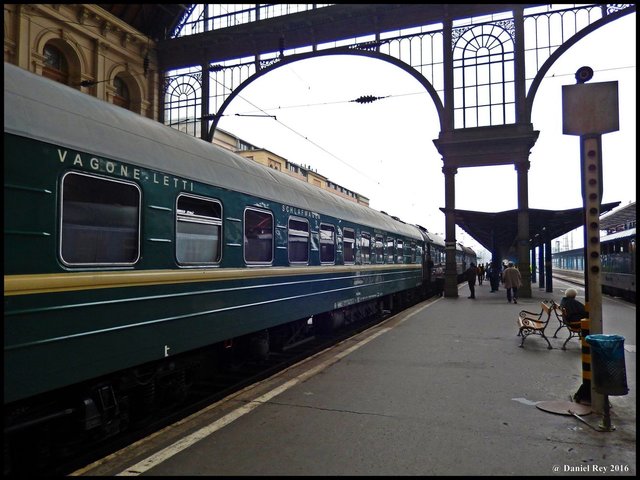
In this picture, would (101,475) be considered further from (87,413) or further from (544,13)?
(544,13)

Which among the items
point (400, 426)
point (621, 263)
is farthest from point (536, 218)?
point (400, 426)

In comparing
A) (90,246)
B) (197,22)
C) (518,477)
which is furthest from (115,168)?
(197,22)

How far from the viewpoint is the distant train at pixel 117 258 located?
3.43m

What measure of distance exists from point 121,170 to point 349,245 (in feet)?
22.7

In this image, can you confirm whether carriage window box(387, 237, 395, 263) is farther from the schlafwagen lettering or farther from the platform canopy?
the schlafwagen lettering

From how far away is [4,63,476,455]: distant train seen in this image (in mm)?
3428

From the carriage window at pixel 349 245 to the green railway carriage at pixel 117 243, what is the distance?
311cm

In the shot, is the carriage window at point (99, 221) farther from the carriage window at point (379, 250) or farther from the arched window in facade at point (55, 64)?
the arched window in facade at point (55, 64)

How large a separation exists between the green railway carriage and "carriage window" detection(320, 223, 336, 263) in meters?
1.72

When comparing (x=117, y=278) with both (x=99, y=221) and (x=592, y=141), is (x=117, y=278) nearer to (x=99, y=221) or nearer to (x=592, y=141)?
(x=99, y=221)

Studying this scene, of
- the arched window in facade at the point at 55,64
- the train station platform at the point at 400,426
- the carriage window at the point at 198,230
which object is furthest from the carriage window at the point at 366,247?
the arched window in facade at the point at 55,64

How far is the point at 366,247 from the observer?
476 inches

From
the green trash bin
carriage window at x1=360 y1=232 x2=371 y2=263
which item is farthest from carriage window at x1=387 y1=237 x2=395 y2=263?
the green trash bin

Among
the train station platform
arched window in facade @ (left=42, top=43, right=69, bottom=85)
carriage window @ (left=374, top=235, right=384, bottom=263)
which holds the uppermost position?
arched window in facade @ (left=42, top=43, right=69, bottom=85)
